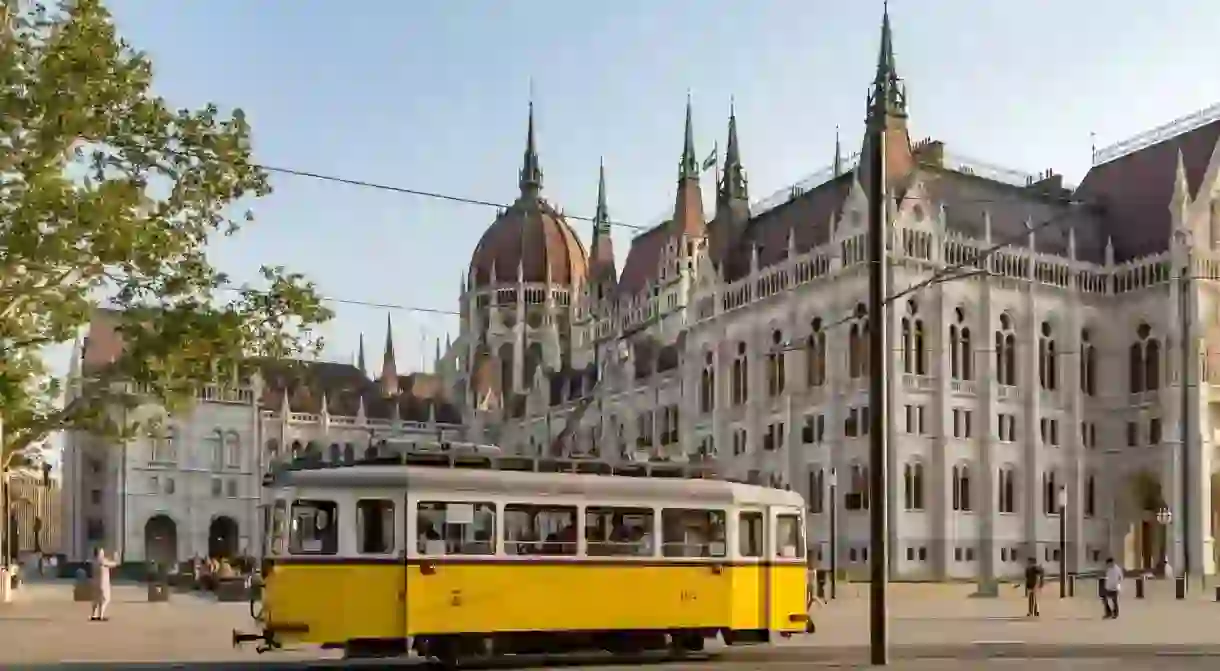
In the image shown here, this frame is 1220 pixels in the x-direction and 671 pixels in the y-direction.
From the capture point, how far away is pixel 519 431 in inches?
4277

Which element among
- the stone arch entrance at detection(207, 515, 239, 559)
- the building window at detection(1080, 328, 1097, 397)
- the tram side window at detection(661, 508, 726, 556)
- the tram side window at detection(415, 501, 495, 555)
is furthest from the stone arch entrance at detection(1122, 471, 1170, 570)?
the stone arch entrance at detection(207, 515, 239, 559)

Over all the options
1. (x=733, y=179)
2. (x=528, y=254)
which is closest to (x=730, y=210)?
(x=733, y=179)

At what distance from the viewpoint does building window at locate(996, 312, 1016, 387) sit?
64500 millimetres

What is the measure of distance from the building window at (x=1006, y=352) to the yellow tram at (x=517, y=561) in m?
44.6

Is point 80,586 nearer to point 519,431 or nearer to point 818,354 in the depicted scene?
point 818,354

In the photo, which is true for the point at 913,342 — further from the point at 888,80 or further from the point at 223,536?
the point at 223,536

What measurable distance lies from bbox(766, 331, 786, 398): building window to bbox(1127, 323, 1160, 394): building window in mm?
16060

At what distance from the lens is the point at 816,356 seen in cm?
6588

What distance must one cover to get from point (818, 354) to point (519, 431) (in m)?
46.4

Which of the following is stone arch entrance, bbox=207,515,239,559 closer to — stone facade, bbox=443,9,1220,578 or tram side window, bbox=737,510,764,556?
stone facade, bbox=443,9,1220,578

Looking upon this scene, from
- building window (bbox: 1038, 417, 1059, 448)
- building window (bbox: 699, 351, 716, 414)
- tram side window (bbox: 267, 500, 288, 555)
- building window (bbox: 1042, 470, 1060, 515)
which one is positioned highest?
building window (bbox: 699, 351, 716, 414)

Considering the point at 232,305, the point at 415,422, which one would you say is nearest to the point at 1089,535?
the point at 232,305

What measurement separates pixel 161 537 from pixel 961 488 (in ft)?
201

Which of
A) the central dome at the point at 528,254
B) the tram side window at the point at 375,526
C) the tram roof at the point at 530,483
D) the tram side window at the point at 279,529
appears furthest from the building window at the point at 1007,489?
the central dome at the point at 528,254
